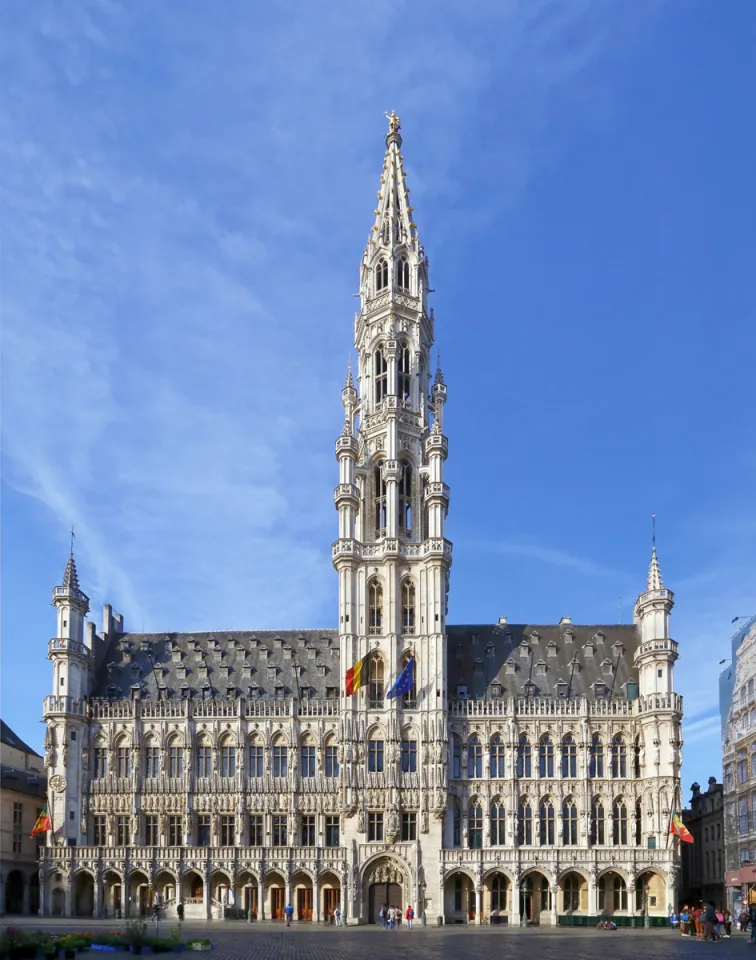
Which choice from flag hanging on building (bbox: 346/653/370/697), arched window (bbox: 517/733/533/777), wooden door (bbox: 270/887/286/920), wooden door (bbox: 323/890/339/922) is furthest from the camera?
arched window (bbox: 517/733/533/777)

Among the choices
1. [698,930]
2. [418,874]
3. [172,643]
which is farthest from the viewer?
[172,643]

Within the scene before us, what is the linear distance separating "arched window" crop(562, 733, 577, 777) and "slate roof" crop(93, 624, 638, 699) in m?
4.38

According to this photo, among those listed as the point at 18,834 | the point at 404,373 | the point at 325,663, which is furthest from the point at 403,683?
the point at 18,834

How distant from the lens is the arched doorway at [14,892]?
10356 cm

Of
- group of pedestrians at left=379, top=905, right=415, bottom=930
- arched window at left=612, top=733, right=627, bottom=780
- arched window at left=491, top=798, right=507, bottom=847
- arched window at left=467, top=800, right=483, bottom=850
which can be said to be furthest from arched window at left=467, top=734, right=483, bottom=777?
group of pedestrians at left=379, top=905, right=415, bottom=930

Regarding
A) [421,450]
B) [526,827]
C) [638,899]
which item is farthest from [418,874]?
[421,450]

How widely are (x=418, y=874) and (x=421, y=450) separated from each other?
123ft

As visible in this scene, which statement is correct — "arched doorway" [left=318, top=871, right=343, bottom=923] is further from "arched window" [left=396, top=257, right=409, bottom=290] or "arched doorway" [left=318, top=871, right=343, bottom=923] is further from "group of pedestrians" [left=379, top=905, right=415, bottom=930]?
"arched window" [left=396, top=257, right=409, bottom=290]

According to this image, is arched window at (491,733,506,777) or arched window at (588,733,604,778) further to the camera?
arched window at (491,733,506,777)

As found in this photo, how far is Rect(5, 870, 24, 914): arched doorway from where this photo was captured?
10356 centimetres

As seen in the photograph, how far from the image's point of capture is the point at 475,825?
9825 centimetres

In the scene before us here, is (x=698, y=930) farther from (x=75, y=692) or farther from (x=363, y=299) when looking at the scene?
(x=363, y=299)

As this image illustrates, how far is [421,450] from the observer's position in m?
108

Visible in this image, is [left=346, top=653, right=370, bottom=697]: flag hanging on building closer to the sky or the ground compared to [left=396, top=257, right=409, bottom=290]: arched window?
closer to the ground
